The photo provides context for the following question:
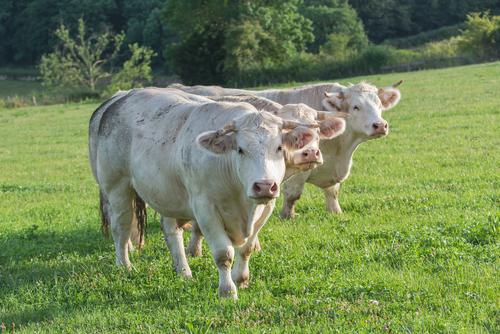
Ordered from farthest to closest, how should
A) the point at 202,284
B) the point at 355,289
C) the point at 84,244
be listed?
the point at 84,244, the point at 202,284, the point at 355,289

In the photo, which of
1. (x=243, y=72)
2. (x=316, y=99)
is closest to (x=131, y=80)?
(x=243, y=72)

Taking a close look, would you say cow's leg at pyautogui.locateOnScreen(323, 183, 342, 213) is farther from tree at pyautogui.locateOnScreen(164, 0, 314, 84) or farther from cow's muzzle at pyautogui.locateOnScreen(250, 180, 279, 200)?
tree at pyautogui.locateOnScreen(164, 0, 314, 84)

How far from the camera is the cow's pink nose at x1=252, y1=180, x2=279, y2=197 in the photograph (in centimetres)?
600

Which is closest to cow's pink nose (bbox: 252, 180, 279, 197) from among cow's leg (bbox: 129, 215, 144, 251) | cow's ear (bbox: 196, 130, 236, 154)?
cow's ear (bbox: 196, 130, 236, 154)

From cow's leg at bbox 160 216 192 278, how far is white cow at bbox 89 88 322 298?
1cm

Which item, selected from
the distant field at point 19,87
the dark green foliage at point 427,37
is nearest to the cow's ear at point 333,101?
the distant field at point 19,87

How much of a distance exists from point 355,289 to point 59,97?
5216 centimetres

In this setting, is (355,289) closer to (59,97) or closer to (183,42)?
(59,97)

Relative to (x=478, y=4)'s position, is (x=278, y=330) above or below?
above

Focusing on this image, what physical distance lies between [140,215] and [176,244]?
1.03 m

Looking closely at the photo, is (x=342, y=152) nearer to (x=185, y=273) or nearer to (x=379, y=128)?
(x=379, y=128)

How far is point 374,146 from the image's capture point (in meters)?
18.2

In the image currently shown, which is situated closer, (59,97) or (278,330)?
(278,330)

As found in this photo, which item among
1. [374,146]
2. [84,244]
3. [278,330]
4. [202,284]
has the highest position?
[278,330]
